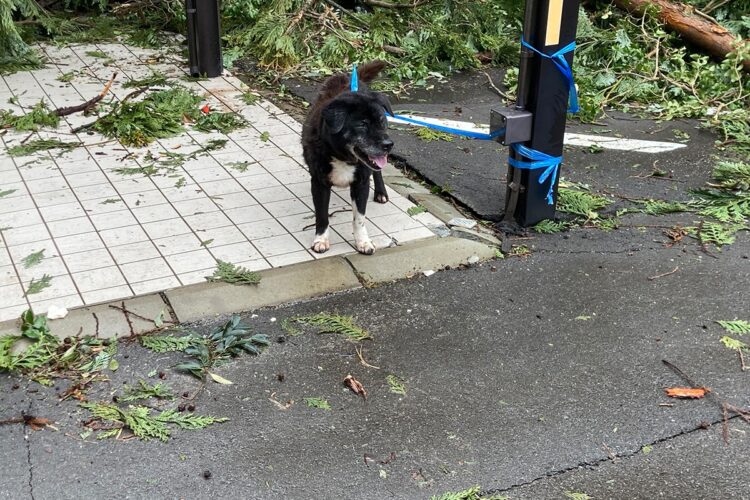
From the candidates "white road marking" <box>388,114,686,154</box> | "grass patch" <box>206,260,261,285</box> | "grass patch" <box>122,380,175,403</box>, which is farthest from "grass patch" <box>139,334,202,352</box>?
"white road marking" <box>388,114,686,154</box>

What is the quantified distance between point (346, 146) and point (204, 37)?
14.0ft

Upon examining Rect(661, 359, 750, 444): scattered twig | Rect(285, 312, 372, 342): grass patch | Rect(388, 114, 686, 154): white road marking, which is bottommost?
Rect(661, 359, 750, 444): scattered twig

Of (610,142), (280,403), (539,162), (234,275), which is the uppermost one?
(539,162)

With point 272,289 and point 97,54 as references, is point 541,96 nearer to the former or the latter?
point 272,289

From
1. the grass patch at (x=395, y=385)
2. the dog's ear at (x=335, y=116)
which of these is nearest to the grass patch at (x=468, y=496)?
the grass patch at (x=395, y=385)

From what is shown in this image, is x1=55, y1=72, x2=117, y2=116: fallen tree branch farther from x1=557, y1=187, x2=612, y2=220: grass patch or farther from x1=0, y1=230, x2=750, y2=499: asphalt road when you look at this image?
x1=557, y1=187, x2=612, y2=220: grass patch

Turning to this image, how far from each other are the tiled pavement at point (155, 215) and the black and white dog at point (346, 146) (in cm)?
30

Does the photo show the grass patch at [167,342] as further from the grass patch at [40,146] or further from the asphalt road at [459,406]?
the grass patch at [40,146]

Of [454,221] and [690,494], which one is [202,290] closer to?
[454,221]

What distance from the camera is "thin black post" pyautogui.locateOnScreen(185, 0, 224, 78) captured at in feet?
27.0

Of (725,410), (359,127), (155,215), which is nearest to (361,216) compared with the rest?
(359,127)

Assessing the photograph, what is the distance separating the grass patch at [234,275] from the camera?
15.5ft

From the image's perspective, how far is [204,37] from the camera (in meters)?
8.30

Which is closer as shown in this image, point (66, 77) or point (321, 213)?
point (321, 213)
